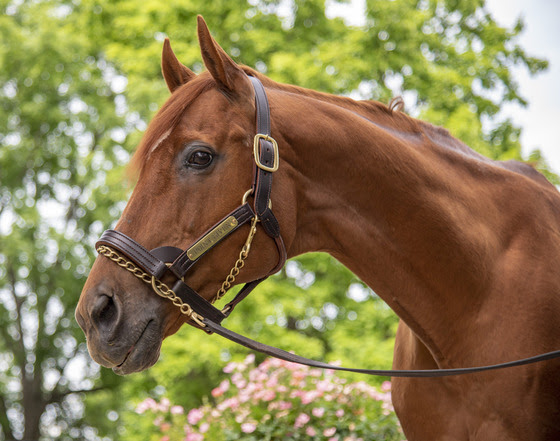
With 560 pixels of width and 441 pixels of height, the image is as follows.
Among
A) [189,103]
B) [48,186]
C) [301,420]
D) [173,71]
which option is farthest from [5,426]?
[189,103]

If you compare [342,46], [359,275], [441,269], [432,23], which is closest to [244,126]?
[359,275]

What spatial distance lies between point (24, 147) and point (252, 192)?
13.7 meters

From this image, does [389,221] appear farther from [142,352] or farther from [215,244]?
[142,352]

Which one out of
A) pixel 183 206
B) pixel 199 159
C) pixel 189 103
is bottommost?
pixel 183 206

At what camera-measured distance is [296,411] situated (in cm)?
545

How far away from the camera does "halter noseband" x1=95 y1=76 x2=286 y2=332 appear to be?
2.05 meters

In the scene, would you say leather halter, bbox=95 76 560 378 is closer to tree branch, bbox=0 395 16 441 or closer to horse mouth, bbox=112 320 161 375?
horse mouth, bbox=112 320 161 375

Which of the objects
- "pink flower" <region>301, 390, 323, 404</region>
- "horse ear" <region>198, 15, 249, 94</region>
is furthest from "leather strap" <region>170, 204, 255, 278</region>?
"pink flower" <region>301, 390, 323, 404</region>

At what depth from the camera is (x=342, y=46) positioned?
401 inches

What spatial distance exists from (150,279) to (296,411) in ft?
12.3

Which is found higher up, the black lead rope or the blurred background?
the black lead rope

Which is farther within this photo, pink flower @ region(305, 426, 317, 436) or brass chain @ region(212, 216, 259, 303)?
pink flower @ region(305, 426, 317, 436)

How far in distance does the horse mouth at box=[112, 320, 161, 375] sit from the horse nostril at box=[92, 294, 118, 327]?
11 centimetres

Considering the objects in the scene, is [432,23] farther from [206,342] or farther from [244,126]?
[244,126]
